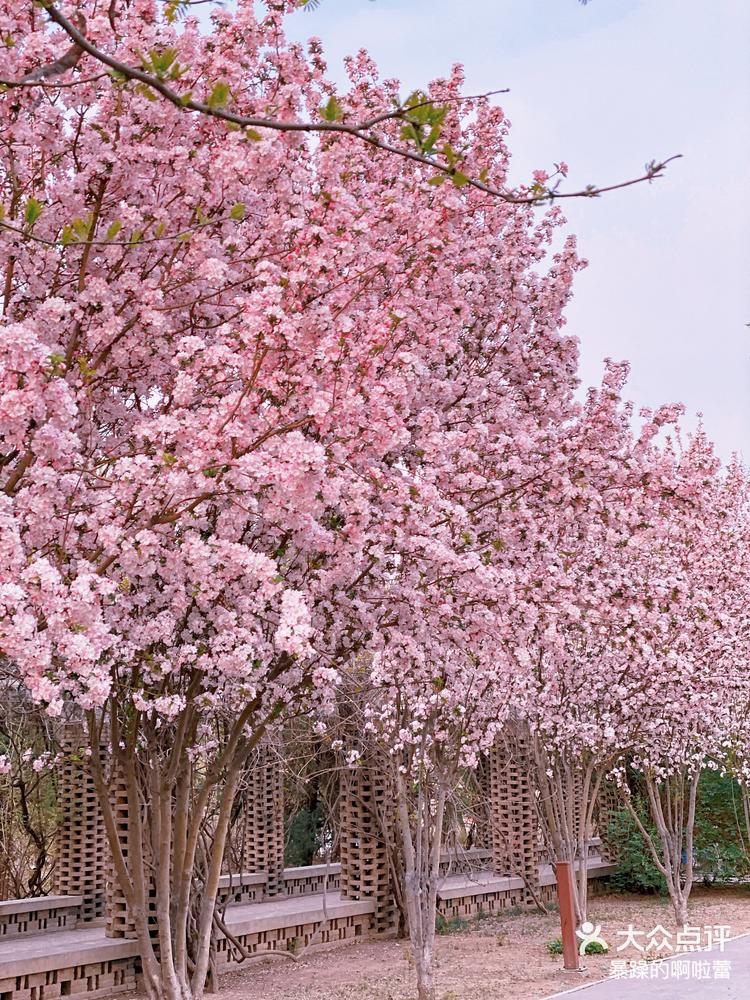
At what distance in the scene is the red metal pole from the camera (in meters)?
10.5

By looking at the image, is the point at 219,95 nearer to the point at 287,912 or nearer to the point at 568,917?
the point at 568,917

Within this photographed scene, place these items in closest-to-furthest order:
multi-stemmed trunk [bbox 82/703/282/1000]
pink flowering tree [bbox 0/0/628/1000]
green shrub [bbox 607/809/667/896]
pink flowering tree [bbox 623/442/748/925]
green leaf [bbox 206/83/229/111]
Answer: green leaf [bbox 206/83/229/111] → pink flowering tree [bbox 0/0/628/1000] → multi-stemmed trunk [bbox 82/703/282/1000] → pink flowering tree [bbox 623/442/748/925] → green shrub [bbox 607/809/667/896]

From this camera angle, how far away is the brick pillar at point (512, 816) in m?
17.5

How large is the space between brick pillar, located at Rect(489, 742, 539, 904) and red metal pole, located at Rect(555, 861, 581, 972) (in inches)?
259

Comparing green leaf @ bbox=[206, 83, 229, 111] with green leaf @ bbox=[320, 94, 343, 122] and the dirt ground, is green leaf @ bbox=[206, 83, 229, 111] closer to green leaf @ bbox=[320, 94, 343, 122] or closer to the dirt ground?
green leaf @ bbox=[320, 94, 343, 122]

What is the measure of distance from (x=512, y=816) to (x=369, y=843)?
3882 millimetres

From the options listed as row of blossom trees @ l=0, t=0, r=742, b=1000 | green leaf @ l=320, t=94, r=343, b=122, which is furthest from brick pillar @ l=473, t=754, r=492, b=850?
green leaf @ l=320, t=94, r=343, b=122

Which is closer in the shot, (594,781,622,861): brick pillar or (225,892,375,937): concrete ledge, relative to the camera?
(225,892,375,937): concrete ledge

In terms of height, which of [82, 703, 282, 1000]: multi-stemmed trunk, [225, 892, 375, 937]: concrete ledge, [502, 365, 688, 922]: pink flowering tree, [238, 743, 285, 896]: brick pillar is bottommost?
[225, 892, 375, 937]: concrete ledge

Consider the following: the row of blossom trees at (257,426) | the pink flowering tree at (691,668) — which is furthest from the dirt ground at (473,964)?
the row of blossom trees at (257,426)

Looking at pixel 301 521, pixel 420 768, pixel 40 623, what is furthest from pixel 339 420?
pixel 420 768

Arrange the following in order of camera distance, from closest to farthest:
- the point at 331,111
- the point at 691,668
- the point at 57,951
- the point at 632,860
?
the point at 331,111 → the point at 57,951 → the point at 691,668 → the point at 632,860

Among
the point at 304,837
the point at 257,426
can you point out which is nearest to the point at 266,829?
the point at 304,837

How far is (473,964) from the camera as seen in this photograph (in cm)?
1201
